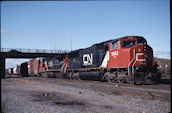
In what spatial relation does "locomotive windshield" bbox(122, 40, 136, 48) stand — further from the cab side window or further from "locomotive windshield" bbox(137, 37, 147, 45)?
the cab side window

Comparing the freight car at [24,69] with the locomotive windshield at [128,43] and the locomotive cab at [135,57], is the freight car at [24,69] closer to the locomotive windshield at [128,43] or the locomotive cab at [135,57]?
the locomotive cab at [135,57]

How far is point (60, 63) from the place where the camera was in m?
29.8

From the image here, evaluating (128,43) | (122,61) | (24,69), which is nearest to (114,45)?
(128,43)

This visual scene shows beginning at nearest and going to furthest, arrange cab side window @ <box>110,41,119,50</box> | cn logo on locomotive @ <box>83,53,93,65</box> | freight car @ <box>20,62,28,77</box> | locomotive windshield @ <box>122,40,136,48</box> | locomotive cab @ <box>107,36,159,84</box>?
locomotive cab @ <box>107,36,159,84</box> < locomotive windshield @ <box>122,40,136,48</box> < cab side window @ <box>110,41,119,50</box> < cn logo on locomotive @ <box>83,53,93,65</box> < freight car @ <box>20,62,28,77</box>

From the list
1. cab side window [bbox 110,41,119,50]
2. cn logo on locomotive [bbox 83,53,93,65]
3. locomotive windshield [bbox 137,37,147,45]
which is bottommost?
cn logo on locomotive [bbox 83,53,93,65]

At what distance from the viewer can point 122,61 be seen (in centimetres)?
1639

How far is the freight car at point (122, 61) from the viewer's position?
15.3 metres

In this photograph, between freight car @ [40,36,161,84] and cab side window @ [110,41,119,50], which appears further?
cab side window @ [110,41,119,50]

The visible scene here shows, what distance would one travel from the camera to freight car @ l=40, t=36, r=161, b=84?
15.3 meters

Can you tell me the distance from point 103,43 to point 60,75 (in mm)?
13005

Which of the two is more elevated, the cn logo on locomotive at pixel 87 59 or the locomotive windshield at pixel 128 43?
the locomotive windshield at pixel 128 43

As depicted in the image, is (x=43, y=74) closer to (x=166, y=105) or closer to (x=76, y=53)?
(x=76, y=53)

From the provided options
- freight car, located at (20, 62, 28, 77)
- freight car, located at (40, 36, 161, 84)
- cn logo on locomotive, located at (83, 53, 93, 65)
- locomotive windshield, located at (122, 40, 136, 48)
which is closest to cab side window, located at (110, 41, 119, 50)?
freight car, located at (40, 36, 161, 84)

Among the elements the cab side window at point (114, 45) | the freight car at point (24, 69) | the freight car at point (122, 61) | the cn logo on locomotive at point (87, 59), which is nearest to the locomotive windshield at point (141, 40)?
the freight car at point (122, 61)
